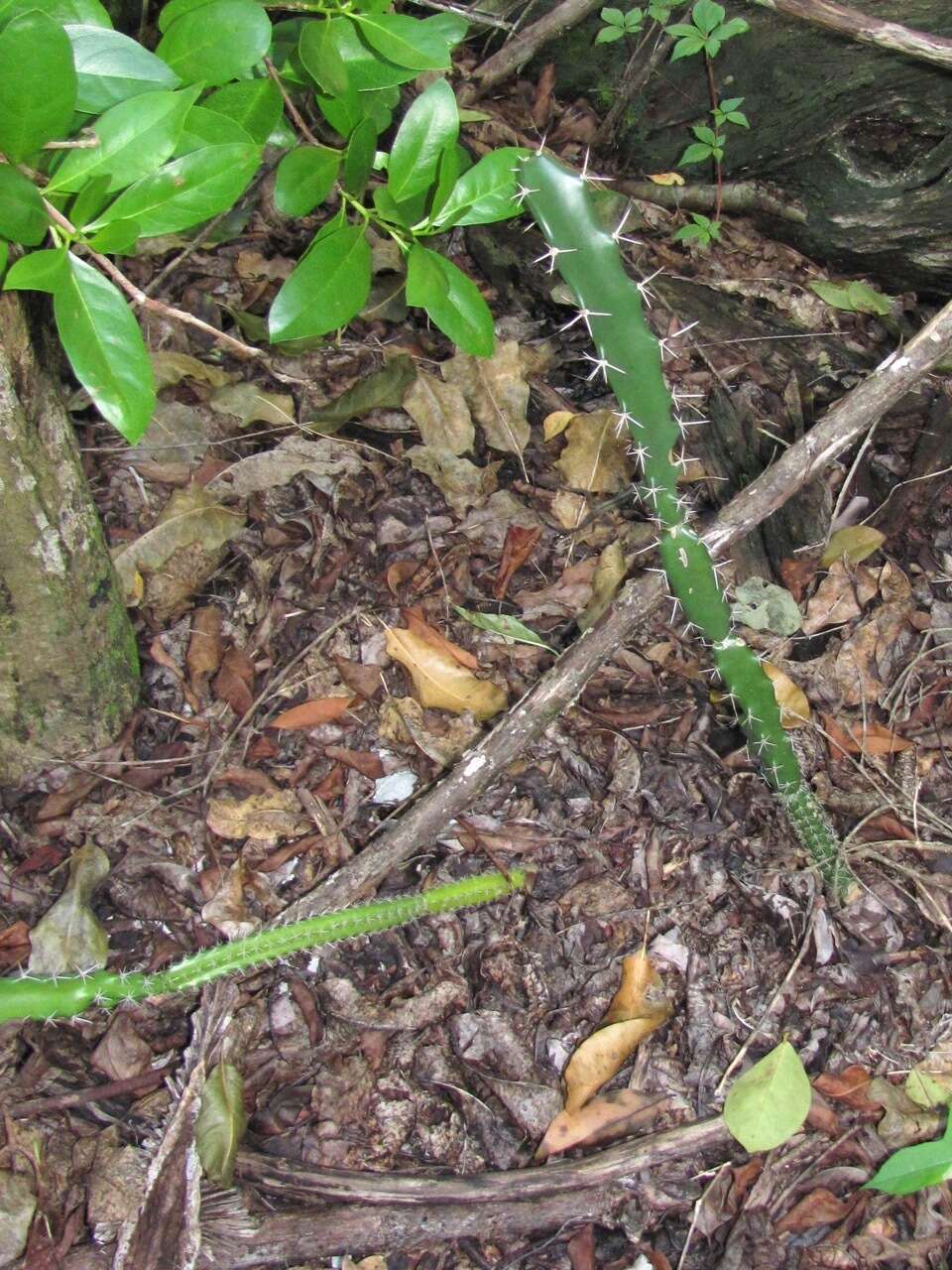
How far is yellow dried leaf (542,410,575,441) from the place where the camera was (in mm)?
2334

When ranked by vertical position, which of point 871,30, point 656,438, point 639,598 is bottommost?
point 639,598

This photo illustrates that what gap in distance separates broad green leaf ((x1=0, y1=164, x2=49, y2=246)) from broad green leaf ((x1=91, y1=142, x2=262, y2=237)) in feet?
0.24

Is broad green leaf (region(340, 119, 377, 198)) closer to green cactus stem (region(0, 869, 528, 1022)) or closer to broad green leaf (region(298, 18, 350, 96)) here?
broad green leaf (region(298, 18, 350, 96))

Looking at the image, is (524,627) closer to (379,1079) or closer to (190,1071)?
(379,1079)

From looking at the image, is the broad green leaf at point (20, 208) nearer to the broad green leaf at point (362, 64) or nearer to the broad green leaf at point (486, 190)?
the broad green leaf at point (362, 64)

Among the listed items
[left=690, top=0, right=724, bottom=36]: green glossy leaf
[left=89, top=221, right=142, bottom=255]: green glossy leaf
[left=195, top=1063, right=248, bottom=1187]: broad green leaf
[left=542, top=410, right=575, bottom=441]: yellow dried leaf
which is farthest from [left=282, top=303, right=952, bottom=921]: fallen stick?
[left=89, top=221, right=142, bottom=255]: green glossy leaf

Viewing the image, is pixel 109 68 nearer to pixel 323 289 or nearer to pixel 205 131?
pixel 205 131

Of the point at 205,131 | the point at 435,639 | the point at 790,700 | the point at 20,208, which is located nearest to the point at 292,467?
the point at 435,639

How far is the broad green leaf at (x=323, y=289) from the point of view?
1.52m

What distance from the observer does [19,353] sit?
152 cm

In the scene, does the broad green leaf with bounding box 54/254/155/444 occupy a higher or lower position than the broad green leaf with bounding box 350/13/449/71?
lower

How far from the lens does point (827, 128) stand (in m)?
2.44

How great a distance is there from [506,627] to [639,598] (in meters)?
0.30

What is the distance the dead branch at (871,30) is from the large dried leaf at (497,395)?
96cm
